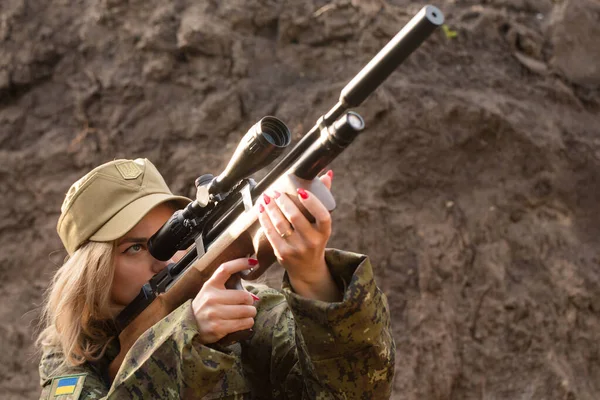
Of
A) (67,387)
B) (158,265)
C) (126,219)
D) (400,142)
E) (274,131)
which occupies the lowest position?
(400,142)

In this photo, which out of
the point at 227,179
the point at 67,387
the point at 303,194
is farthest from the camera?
the point at 67,387

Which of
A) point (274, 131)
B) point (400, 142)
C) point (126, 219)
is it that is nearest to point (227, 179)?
point (274, 131)

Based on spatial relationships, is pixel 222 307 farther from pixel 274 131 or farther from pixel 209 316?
pixel 274 131

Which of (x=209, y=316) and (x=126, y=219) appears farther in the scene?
(x=126, y=219)

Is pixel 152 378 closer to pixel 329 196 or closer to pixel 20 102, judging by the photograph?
pixel 329 196

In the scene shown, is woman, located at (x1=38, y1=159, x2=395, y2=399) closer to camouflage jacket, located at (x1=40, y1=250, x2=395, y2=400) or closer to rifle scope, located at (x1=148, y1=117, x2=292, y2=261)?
camouflage jacket, located at (x1=40, y1=250, x2=395, y2=400)

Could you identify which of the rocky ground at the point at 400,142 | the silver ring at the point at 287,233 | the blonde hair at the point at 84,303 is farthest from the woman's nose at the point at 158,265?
the rocky ground at the point at 400,142

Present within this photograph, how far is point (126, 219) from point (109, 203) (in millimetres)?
110

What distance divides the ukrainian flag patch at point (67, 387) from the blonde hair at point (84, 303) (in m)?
0.10

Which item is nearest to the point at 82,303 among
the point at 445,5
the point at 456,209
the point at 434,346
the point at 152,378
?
the point at 152,378

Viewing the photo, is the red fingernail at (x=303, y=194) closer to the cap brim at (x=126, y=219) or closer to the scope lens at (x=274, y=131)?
the scope lens at (x=274, y=131)

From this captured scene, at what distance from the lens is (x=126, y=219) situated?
2.41m

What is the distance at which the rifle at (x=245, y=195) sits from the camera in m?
1.73

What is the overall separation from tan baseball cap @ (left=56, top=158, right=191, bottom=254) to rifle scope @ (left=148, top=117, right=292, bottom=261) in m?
0.13
